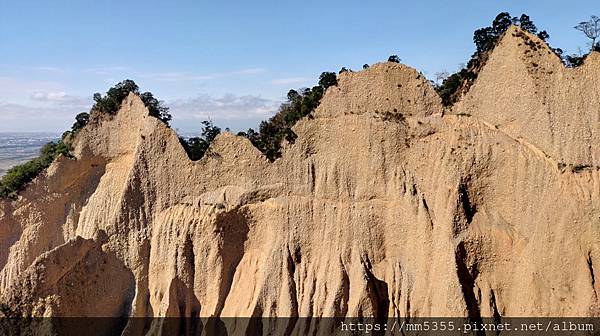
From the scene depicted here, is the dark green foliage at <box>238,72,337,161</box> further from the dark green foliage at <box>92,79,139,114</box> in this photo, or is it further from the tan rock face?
the dark green foliage at <box>92,79,139,114</box>

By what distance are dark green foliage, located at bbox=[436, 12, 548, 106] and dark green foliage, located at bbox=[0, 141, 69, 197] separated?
2073cm

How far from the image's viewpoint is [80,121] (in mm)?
29969

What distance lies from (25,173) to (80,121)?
14.1 ft

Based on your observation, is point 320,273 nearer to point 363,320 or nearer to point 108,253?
point 363,320

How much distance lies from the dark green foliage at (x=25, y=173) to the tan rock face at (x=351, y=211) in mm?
611

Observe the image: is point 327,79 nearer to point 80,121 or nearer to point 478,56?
point 478,56

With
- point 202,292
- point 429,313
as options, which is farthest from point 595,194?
point 202,292

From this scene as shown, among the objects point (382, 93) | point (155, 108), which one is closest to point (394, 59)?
point (382, 93)

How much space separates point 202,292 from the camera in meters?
24.7

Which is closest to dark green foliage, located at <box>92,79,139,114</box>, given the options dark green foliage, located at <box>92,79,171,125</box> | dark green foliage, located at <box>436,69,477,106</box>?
dark green foliage, located at <box>92,79,171,125</box>

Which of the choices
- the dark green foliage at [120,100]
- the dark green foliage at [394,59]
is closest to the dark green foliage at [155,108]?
the dark green foliage at [120,100]

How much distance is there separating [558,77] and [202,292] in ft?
60.3

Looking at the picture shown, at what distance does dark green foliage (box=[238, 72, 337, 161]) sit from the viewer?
24.5 meters

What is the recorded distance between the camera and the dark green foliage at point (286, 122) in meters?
24.5
